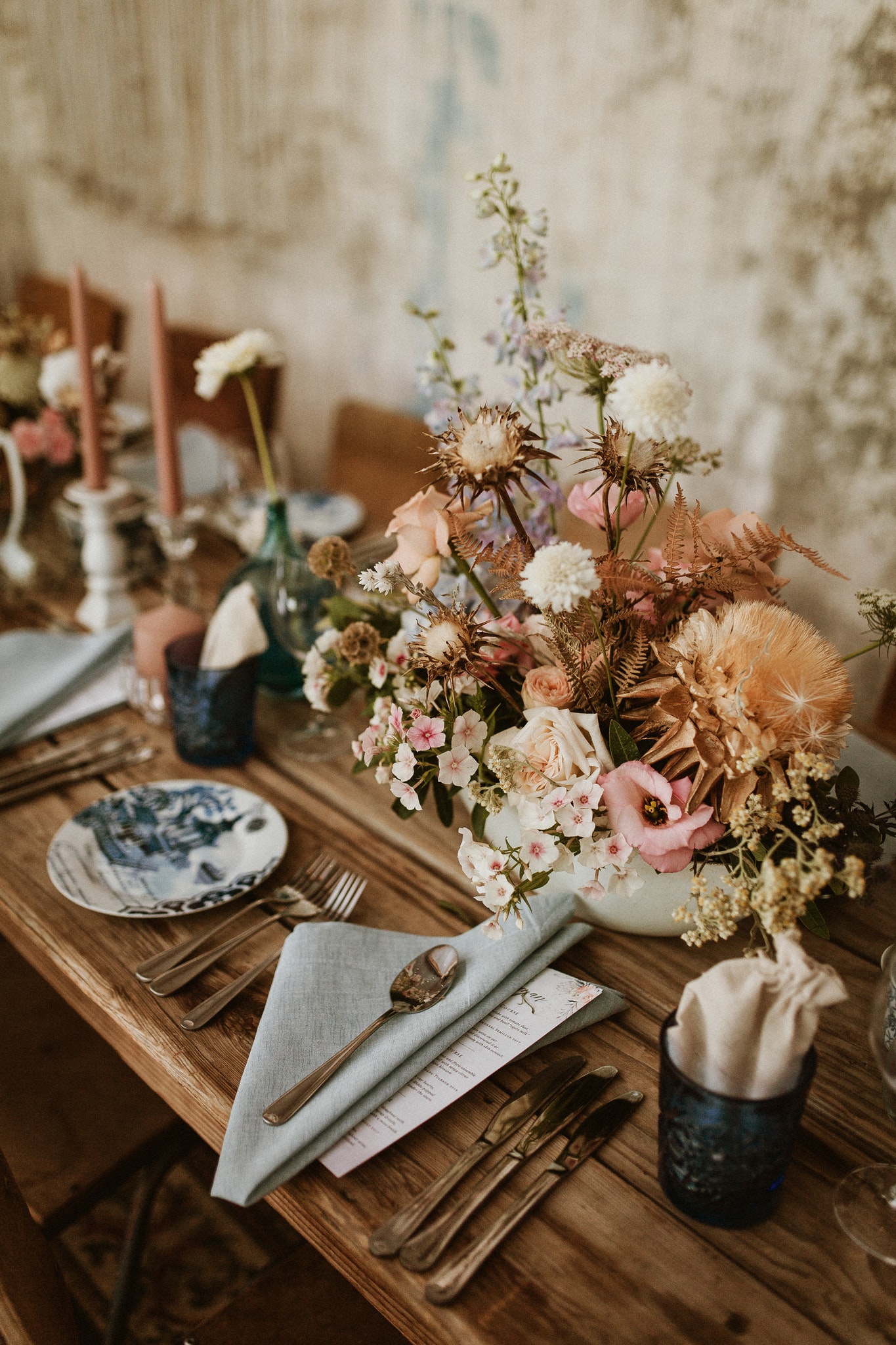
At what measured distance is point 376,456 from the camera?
2.07 metres

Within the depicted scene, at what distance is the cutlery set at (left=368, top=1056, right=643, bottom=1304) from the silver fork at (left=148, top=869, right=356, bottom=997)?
0.84 ft

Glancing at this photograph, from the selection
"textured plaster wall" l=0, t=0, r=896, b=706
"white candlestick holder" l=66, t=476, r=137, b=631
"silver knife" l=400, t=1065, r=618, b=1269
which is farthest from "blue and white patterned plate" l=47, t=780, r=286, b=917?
"textured plaster wall" l=0, t=0, r=896, b=706

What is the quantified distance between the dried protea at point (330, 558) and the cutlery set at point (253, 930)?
Answer: 10.4 inches

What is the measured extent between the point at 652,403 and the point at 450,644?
0.23 meters

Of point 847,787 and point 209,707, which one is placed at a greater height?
point 847,787

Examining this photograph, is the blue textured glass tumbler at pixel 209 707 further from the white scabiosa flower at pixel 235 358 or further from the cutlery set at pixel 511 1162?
the cutlery set at pixel 511 1162

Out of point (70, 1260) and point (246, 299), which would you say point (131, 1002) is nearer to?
point (70, 1260)

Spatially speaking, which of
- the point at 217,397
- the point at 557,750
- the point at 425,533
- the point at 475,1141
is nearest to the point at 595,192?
the point at 217,397

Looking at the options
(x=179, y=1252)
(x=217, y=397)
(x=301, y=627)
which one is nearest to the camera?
(x=301, y=627)

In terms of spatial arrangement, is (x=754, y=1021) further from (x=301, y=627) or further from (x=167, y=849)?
(x=301, y=627)

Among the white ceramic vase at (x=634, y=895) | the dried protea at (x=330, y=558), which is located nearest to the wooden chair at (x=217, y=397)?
the dried protea at (x=330, y=558)

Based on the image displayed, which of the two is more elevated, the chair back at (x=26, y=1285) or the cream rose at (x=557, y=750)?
the cream rose at (x=557, y=750)

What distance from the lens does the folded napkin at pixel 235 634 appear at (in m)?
1.05

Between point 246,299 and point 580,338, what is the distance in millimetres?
2081
